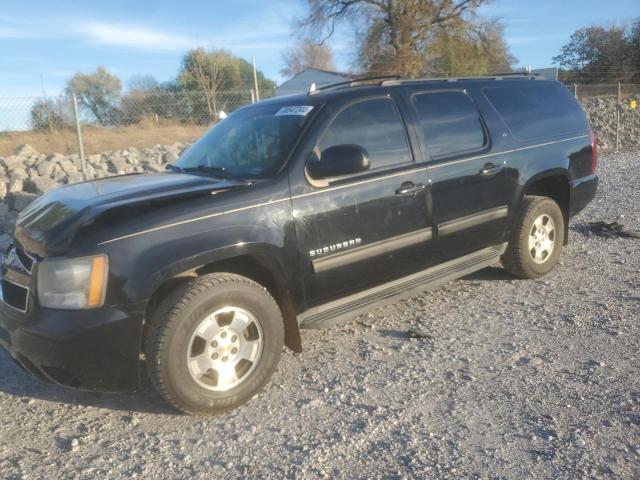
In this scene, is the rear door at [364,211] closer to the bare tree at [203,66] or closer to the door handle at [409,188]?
the door handle at [409,188]

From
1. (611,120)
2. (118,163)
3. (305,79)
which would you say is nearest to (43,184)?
(118,163)

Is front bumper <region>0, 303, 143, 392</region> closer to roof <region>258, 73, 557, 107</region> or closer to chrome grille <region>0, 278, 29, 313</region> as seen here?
chrome grille <region>0, 278, 29, 313</region>

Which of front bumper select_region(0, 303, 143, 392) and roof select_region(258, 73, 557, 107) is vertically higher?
roof select_region(258, 73, 557, 107)

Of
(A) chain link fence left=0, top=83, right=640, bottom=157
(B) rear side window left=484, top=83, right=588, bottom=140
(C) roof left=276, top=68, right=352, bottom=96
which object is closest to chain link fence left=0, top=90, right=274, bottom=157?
(A) chain link fence left=0, top=83, right=640, bottom=157

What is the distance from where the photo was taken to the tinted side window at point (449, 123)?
432 cm

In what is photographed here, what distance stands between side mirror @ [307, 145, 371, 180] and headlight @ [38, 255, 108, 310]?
1.41m

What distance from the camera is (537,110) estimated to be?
5184 millimetres

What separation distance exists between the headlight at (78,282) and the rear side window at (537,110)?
3.63m

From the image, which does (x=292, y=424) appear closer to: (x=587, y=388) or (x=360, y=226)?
(x=360, y=226)

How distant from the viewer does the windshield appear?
12.1 ft

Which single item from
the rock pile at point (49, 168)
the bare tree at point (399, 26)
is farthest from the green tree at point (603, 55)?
the rock pile at point (49, 168)

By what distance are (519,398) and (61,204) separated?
302 cm

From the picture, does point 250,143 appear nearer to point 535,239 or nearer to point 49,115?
point 535,239

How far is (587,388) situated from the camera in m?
3.24
